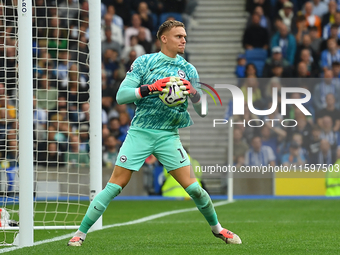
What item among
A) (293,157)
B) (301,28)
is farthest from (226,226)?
(301,28)

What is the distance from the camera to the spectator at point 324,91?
15.1 metres

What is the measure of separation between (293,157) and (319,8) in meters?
5.84

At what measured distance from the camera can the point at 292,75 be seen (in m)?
16.9

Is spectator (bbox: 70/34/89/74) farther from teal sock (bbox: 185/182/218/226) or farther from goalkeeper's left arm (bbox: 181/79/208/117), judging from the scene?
teal sock (bbox: 185/182/218/226)

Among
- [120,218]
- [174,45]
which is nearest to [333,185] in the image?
[120,218]

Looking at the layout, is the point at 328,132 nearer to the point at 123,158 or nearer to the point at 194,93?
the point at 194,93

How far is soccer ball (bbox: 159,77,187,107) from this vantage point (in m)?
5.73

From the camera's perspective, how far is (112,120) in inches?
658

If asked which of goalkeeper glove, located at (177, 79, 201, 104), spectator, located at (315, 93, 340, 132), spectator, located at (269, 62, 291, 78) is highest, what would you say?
spectator, located at (269, 62, 291, 78)

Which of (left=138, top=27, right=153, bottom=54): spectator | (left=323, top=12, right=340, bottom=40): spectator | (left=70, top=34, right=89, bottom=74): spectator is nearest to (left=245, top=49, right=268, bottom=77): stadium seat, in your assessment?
(left=323, top=12, right=340, bottom=40): spectator

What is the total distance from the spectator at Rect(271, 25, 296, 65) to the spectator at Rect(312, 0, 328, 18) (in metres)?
1.15

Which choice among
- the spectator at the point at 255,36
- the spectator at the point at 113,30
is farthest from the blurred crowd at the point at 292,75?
the spectator at the point at 113,30

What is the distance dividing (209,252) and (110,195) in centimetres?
107

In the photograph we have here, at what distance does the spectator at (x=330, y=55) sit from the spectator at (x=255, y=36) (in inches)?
62.0
